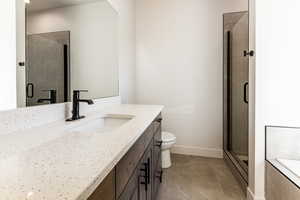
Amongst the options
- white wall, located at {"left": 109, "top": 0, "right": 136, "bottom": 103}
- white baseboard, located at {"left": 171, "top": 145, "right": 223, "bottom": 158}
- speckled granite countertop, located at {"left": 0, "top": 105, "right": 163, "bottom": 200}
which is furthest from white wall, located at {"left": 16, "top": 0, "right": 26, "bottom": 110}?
white baseboard, located at {"left": 171, "top": 145, "right": 223, "bottom": 158}

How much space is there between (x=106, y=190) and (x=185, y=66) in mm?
2515

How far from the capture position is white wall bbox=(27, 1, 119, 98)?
3.82ft

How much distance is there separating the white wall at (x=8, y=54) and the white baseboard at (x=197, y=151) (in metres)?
2.44

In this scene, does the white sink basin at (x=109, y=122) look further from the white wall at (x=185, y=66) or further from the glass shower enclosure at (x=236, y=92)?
the white wall at (x=185, y=66)

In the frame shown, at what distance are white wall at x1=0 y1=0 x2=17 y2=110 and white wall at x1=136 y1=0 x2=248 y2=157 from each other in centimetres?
217

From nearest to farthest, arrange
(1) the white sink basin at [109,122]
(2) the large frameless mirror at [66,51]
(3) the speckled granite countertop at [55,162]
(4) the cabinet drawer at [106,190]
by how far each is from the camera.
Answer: (3) the speckled granite countertop at [55,162]
(4) the cabinet drawer at [106,190]
(2) the large frameless mirror at [66,51]
(1) the white sink basin at [109,122]

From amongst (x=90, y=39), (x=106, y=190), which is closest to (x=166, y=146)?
(x=90, y=39)

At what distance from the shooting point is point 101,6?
1810 mm

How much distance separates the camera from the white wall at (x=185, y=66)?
2.73 metres

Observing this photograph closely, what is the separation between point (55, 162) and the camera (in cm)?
53

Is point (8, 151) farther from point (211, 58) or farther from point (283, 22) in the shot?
point (211, 58)

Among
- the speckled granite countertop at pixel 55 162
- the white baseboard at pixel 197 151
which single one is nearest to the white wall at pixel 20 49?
the speckled granite countertop at pixel 55 162

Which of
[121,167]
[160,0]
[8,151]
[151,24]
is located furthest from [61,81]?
[160,0]

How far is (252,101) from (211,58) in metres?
1.30
